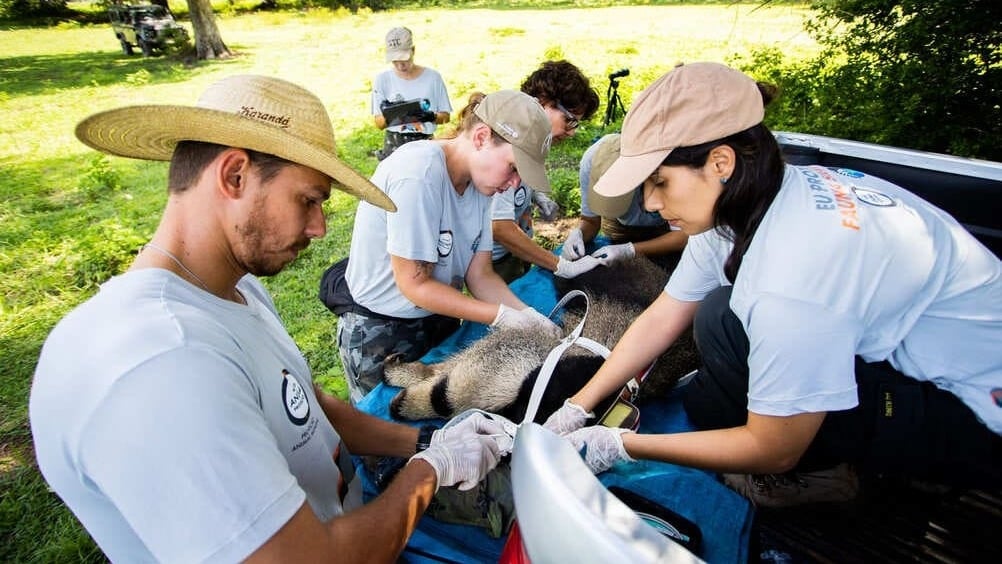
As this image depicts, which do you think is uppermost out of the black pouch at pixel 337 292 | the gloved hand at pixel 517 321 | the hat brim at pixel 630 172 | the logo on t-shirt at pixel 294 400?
the hat brim at pixel 630 172

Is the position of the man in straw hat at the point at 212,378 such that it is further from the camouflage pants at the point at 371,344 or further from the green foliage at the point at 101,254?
the green foliage at the point at 101,254

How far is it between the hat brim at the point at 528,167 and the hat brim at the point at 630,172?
2.82 ft

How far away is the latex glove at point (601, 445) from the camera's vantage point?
2.18m

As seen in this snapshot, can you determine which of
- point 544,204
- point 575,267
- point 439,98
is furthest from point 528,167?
point 439,98

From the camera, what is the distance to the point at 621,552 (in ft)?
3.08

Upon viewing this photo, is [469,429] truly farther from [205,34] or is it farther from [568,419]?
[205,34]

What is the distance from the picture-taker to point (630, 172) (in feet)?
5.79

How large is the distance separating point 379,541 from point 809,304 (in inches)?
55.3

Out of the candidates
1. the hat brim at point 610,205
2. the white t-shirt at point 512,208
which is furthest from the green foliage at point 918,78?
the white t-shirt at point 512,208

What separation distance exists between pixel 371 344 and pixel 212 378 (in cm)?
209

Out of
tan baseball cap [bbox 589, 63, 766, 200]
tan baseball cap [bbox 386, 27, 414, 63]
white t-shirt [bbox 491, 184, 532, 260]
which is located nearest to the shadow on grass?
tan baseball cap [bbox 386, 27, 414, 63]

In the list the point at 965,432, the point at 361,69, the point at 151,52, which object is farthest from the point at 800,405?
Answer: the point at 151,52

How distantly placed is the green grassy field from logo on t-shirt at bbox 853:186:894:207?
3.44m

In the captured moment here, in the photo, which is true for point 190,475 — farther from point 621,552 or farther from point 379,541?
point 621,552
